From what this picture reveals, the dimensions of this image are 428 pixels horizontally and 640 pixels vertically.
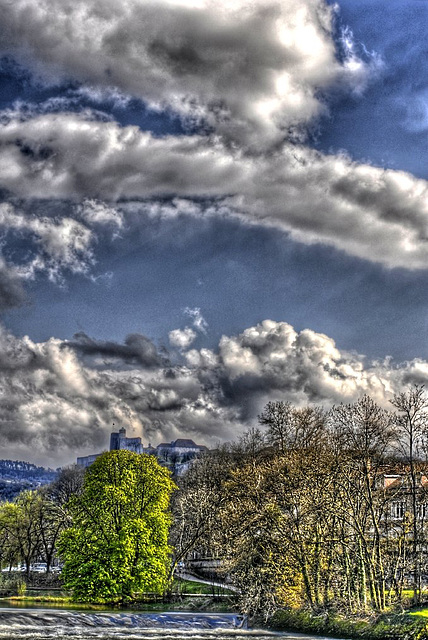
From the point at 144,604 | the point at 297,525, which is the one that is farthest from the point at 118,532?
the point at 297,525

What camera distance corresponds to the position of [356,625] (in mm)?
40500

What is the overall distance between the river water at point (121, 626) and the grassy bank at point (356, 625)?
5.02ft

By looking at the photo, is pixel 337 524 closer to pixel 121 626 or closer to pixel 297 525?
pixel 297 525

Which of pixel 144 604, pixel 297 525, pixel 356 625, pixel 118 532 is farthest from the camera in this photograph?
pixel 144 604

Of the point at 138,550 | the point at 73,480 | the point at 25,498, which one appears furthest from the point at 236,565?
the point at 73,480

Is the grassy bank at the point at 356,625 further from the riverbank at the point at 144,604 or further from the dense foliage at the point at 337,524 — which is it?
the riverbank at the point at 144,604

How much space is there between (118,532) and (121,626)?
34.2ft

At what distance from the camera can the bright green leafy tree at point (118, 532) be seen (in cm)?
5509

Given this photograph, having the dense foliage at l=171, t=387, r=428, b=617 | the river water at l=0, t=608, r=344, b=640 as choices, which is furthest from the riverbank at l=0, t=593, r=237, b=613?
the dense foliage at l=171, t=387, r=428, b=617

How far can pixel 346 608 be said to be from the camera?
4309 centimetres

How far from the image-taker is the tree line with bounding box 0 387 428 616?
43562mm

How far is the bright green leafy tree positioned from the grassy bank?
12.7 meters

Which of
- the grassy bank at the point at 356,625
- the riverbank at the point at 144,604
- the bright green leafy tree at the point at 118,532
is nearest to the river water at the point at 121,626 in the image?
the grassy bank at the point at 356,625

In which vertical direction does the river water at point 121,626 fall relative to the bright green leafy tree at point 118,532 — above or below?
below
